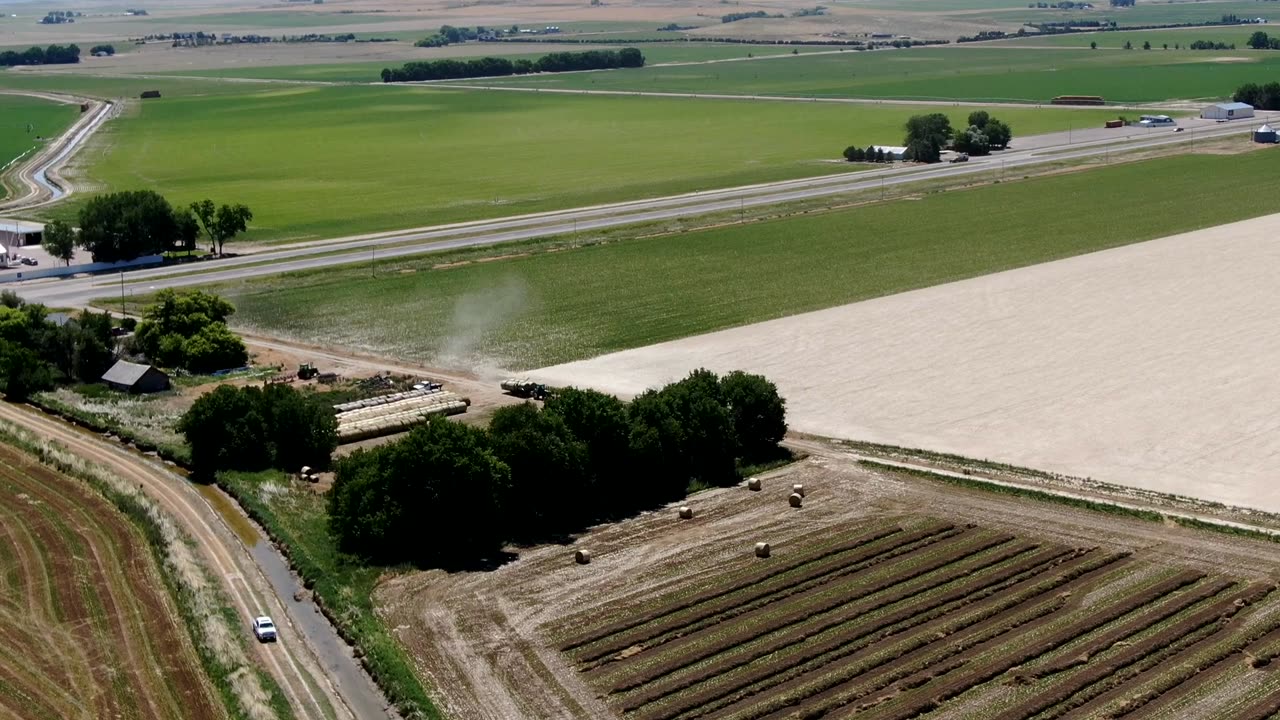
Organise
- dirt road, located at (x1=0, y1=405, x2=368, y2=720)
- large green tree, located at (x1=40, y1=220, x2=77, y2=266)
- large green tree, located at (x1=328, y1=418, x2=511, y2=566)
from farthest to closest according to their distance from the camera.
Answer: large green tree, located at (x1=40, y1=220, x2=77, y2=266) → large green tree, located at (x1=328, y1=418, x2=511, y2=566) → dirt road, located at (x1=0, y1=405, x2=368, y2=720)

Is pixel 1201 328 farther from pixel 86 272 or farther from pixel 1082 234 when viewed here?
pixel 86 272

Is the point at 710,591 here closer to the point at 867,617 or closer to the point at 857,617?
the point at 857,617

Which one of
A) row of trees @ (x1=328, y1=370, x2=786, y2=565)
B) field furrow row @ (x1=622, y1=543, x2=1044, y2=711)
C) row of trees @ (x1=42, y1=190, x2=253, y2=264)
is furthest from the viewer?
row of trees @ (x1=42, y1=190, x2=253, y2=264)

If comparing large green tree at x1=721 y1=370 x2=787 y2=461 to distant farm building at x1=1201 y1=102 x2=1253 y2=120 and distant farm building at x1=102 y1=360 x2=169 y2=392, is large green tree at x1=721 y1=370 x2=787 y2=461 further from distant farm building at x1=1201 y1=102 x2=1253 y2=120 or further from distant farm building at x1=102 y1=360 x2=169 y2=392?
distant farm building at x1=1201 y1=102 x2=1253 y2=120

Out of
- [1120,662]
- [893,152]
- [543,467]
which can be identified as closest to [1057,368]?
[543,467]

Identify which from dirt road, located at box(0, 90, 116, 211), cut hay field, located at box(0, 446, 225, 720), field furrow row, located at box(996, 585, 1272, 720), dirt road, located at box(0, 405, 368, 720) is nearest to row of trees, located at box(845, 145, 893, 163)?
dirt road, located at box(0, 90, 116, 211)

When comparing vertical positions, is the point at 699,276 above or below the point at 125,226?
below

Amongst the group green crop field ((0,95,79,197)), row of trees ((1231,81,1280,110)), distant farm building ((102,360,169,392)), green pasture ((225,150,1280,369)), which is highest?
row of trees ((1231,81,1280,110))

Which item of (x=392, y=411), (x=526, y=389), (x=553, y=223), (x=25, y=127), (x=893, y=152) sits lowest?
(x=392, y=411)
